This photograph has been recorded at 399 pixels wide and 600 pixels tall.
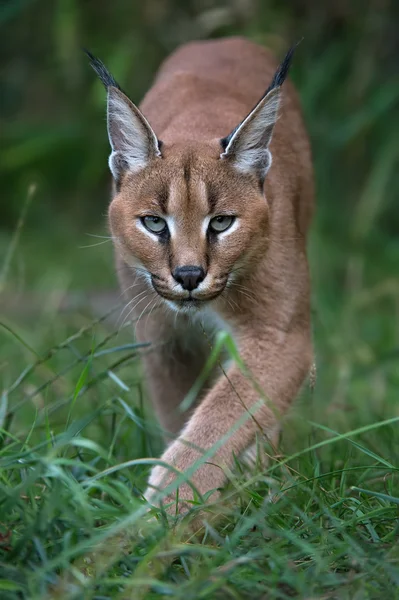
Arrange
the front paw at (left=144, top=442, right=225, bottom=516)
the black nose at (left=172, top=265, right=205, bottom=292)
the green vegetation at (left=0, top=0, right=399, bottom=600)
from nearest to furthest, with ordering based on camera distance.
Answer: the green vegetation at (left=0, top=0, right=399, bottom=600) → the black nose at (left=172, top=265, right=205, bottom=292) → the front paw at (left=144, top=442, right=225, bottom=516)

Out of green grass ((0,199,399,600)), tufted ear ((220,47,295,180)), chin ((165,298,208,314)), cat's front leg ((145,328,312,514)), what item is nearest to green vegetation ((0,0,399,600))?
green grass ((0,199,399,600))

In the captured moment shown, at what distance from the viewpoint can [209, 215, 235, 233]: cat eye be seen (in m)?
4.61

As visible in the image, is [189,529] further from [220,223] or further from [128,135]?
[128,135]


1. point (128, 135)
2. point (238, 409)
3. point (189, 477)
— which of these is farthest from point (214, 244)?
point (189, 477)

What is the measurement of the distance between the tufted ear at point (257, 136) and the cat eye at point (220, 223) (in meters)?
0.26

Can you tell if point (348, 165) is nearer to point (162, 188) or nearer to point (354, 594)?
point (162, 188)

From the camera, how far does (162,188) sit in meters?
4.64

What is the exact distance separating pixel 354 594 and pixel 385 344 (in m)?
4.72

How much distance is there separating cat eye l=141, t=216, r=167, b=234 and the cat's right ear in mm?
279

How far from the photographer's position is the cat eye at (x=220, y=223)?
15.1ft

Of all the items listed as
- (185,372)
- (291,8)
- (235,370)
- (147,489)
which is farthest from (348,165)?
(147,489)

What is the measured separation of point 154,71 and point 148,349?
6287mm

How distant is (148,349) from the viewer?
547 cm

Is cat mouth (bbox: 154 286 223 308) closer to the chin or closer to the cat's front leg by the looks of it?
the chin
